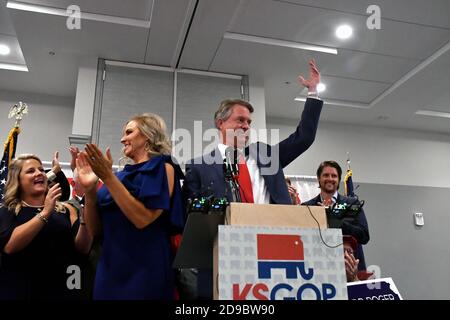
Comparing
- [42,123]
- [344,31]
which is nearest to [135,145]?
[344,31]

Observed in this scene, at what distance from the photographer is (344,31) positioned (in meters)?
3.89

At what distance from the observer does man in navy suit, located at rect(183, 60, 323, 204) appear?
1593 millimetres

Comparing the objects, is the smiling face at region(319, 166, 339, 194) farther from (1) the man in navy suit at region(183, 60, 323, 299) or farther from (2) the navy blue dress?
(2) the navy blue dress

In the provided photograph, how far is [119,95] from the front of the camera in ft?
14.1

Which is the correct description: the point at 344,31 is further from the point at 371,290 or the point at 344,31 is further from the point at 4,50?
the point at 4,50

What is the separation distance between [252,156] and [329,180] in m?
1.24

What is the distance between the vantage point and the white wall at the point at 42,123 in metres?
4.91

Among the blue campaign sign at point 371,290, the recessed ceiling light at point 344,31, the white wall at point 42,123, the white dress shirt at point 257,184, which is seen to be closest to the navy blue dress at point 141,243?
the white dress shirt at point 257,184

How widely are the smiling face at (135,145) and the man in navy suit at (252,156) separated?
0.20m

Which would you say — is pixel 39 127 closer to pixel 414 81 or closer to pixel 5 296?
pixel 5 296

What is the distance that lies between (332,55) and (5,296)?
3.62m

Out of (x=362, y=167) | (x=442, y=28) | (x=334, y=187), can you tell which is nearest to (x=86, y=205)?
(x=334, y=187)

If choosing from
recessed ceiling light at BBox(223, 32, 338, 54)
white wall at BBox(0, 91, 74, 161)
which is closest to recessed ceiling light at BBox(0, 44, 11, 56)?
white wall at BBox(0, 91, 74, 161)

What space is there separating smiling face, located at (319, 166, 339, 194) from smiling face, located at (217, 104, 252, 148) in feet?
3.94
